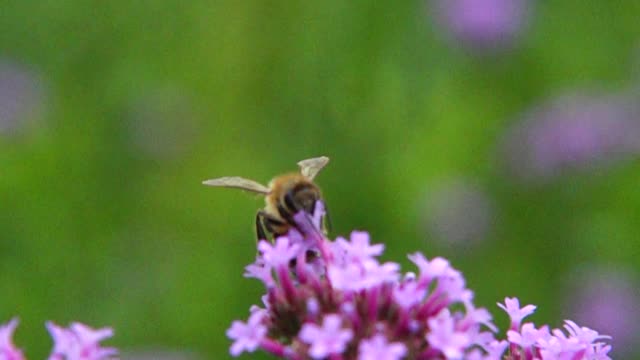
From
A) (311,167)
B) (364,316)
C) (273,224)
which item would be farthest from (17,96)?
(364,316)

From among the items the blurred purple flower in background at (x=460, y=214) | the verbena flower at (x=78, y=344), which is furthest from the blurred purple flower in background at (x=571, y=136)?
the verbena flower at (x=78, y=344)

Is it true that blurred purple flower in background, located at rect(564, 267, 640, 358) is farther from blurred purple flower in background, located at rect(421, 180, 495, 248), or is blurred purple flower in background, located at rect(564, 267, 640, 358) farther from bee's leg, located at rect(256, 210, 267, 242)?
bee's leg, located at rect(256, 210, 267, 242)

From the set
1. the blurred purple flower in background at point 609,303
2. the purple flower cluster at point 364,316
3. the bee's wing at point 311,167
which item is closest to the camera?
the purple flower cluster at point 364,316

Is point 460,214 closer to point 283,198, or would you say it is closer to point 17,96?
point 17,96

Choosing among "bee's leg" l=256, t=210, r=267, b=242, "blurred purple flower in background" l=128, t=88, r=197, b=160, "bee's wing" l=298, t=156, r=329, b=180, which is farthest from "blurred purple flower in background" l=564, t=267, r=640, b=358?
"bee's leg" l=256, t=210, r=267, b=242

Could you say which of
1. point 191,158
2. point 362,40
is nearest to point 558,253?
point 362,40

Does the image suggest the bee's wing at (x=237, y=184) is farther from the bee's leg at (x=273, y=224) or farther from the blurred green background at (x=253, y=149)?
the blurred green background at (x=253, y=149)

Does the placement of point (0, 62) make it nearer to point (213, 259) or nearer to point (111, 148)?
point (111, 148)
